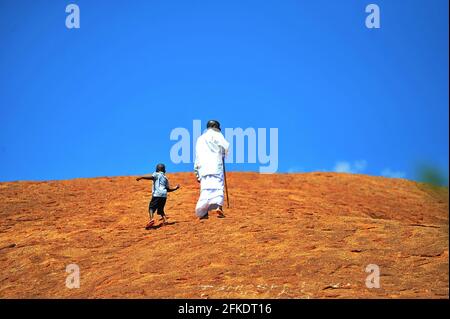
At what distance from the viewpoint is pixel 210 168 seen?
12219 mm

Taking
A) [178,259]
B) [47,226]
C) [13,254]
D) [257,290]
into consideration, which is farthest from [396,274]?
[47,226]

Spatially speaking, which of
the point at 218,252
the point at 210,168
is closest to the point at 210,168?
the point at 210,168

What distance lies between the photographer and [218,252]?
970 cm

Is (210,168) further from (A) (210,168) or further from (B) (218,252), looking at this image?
(B) (218,252)

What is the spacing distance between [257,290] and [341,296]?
1.08 meters

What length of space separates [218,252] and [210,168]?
2.84 meters

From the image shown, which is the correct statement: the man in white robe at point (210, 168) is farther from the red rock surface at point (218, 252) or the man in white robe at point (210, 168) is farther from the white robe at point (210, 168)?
the red rock surface at point (218, 252)

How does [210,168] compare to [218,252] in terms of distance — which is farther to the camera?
[210,168]

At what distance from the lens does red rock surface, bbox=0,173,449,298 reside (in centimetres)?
805

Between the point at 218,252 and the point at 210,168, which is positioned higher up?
the point at 210,168

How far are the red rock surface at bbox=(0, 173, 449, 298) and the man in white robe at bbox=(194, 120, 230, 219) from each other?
1.41 feet

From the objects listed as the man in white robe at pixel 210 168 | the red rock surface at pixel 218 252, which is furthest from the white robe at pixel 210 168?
the red rock surface at pixel 218 252

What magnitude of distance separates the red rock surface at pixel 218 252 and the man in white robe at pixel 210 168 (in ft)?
1.41
